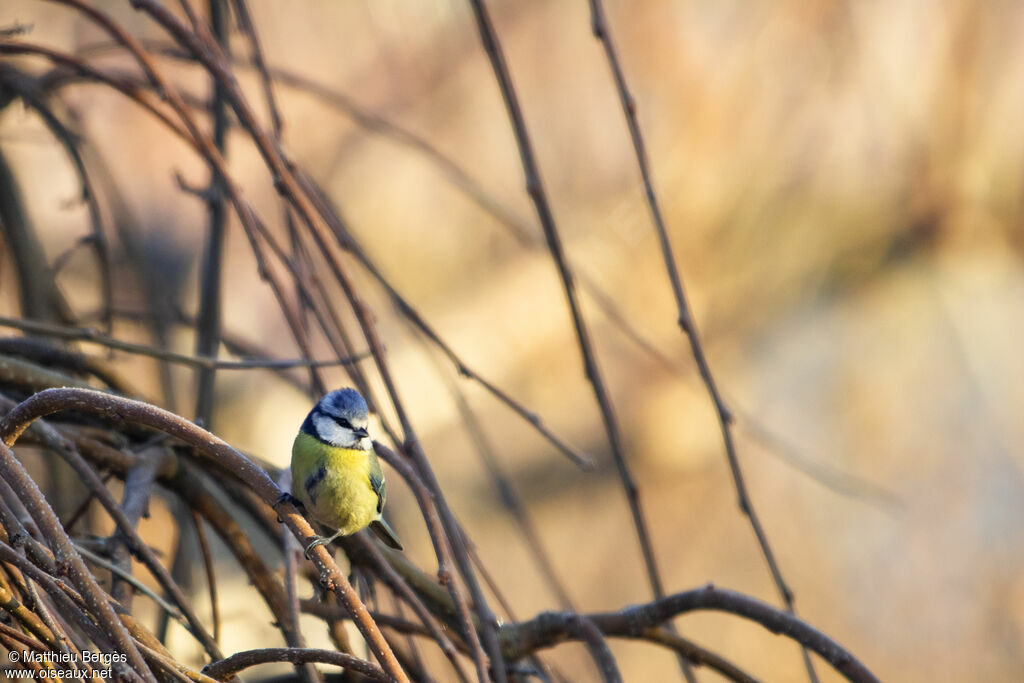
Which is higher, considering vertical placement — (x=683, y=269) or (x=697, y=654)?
(x=683, y=269)

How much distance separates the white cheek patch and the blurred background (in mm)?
1771

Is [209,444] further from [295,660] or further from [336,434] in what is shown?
[336,434]

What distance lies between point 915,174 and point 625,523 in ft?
4.55

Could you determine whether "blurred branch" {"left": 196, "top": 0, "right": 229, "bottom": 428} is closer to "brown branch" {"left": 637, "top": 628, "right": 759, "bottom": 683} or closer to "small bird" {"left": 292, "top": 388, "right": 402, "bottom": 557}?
"small bird" {"left": 292, "top": 388, "right": 402, "bottom": 557}

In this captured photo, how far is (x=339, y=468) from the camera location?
111cm

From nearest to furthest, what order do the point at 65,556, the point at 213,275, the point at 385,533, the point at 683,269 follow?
the point at 65,556, the point at 385,533, the point at 213,275, the point at 683,269

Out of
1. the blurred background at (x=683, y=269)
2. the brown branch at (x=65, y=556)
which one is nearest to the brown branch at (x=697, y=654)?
the brown branch at (x=65, y=556)

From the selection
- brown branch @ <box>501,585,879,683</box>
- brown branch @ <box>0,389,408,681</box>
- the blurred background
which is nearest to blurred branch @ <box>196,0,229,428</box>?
brown branch @ <box>501,585,879,683</box>

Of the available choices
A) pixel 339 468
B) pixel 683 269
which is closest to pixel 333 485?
pixel 339 468

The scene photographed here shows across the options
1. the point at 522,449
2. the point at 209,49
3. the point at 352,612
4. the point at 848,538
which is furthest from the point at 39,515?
the point at 848,538

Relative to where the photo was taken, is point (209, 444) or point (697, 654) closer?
point (209, 444)

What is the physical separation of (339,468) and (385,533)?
0.15 metres

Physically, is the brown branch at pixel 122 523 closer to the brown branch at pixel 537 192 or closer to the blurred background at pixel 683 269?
the brown branch at pixel 537 192

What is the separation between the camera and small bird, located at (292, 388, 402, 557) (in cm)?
109
